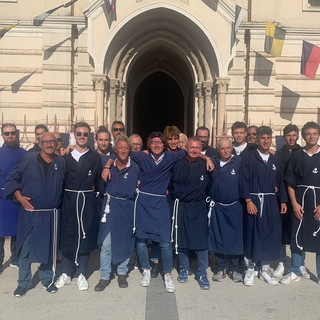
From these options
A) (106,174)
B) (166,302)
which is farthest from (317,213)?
(106,174)

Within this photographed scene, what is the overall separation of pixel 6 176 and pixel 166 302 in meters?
2.77

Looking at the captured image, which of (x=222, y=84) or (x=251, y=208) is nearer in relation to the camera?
(x=251, y=208)

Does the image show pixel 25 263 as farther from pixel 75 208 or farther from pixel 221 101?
pixel 221 101

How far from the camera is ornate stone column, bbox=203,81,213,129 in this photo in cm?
1115

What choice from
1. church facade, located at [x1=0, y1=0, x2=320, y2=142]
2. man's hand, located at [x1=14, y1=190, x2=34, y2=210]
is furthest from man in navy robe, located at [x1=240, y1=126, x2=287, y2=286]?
church facade, located at [x1=0, y1=0, x2=320, y2=142]

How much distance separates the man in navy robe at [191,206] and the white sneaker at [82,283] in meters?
1.20

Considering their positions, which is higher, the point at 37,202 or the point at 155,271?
the point at 37,202

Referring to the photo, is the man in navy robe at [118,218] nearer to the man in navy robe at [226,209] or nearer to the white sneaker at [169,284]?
the white sneaker at [169,284]

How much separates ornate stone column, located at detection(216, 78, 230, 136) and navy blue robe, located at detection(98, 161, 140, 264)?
238 inches

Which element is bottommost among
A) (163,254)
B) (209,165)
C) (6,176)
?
(163,254)

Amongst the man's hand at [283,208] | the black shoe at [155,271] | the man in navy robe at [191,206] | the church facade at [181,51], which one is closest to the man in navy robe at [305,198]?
the man's hand at [283,208]

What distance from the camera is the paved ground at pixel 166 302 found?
159 inches

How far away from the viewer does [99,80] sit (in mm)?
10430

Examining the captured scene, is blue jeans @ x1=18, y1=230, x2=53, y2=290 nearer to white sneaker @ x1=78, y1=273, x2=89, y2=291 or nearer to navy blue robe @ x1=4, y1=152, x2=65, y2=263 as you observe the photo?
navy blue robe @ x1=4, y1=152, x2=65, y2=263
